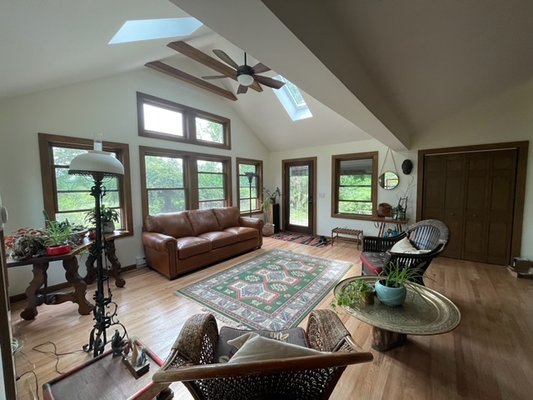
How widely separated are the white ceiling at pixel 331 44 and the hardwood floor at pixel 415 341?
6.04 ft

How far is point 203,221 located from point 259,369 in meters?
3.73

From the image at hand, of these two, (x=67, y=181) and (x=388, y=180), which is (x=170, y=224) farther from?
(x=388, y=180)

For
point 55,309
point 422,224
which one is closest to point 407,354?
point 422,224

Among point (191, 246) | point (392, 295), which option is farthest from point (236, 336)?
point (191, 246)

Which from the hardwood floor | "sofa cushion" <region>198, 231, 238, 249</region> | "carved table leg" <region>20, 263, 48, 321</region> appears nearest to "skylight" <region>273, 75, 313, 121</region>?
"sofa cushion" <region>198, 231, 238, 249</region>

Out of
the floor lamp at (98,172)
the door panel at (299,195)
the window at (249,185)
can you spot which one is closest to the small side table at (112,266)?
the floor lamp at (98,172)

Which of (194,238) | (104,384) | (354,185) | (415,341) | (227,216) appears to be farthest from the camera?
(354,185)

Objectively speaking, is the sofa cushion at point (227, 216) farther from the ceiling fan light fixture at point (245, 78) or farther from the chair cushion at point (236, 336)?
the chair cushion at point (236, 336)

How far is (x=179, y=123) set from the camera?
4.23 m

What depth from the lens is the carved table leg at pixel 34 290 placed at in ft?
7.22

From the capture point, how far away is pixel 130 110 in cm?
346

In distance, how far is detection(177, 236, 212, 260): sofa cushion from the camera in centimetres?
321

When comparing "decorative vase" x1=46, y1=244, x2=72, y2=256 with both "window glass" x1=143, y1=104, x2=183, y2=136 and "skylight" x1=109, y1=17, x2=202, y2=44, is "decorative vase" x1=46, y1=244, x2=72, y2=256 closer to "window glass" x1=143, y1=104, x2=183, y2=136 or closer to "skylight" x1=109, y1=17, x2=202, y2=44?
"skylight" x1=109, y1=17, x2=202, y2=44

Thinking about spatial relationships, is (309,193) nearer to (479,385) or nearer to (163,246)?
(163,246)
